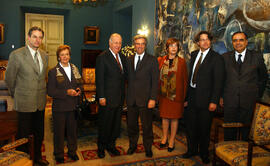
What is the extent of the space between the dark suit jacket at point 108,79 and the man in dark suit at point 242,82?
4.65 feet

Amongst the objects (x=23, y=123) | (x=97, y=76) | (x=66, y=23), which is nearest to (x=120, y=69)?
(x=97, y=76)

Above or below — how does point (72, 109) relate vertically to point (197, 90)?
below

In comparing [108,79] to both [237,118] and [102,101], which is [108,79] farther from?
[237,118]

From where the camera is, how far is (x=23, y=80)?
284 cm

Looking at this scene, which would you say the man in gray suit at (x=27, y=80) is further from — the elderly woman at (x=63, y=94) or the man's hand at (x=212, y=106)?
the man's hand at (x=212, y=106)

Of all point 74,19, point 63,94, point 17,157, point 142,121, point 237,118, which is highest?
point 74,19

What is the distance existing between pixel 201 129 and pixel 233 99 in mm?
599

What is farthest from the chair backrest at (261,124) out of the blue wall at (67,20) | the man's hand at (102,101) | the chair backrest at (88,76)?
the blue wall at (67,20)

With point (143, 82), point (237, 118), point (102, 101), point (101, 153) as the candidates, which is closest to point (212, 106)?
point (237, 118)

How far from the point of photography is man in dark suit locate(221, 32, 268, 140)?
3.06 m

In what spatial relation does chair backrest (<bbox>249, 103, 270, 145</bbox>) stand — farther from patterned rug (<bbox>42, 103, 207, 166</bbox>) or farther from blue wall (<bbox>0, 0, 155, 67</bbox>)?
blue wall (<bbox>0, 0, 155, 67</bbox>)

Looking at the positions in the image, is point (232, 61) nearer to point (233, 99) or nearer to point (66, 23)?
point (233, 99)

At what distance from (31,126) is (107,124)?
3.18 feet

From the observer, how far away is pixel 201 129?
340cm
